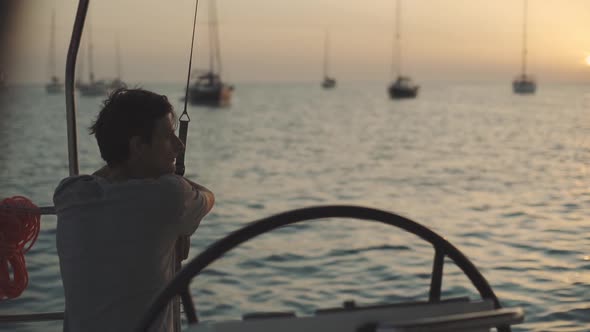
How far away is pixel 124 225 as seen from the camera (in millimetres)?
1313

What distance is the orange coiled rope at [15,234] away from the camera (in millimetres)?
2014

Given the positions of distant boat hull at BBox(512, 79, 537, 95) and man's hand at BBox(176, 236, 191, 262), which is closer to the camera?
man's hand at BBox(176, 236, 191, 262)

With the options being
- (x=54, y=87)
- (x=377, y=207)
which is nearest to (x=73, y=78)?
(x=377, y=207)

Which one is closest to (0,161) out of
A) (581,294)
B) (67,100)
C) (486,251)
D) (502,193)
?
(502,193)

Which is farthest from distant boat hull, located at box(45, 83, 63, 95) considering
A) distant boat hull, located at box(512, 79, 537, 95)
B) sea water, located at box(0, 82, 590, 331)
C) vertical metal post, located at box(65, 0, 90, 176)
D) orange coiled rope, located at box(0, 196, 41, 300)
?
vertical metal post, located at box(65, 0, 90, 176)

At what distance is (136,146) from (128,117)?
55 mm

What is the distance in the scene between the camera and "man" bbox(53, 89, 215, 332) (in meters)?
1.31

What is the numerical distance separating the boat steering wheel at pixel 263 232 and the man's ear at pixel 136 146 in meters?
0.49

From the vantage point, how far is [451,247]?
1056 millimetres

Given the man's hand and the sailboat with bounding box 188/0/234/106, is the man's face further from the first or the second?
the sailboat with bounding box 188/0/234/106

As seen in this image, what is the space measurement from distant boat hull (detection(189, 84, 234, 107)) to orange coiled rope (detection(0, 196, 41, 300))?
173 feet

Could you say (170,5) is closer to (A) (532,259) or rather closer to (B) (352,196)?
(B) (352,196)

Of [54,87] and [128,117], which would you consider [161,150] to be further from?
[54,87]

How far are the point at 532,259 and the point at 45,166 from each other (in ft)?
54.5
